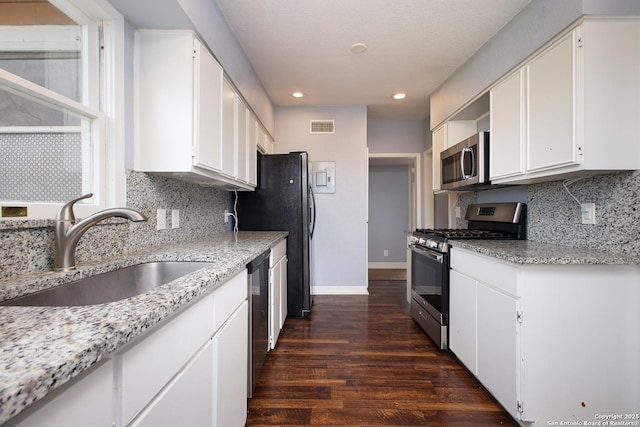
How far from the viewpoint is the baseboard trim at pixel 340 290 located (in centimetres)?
368

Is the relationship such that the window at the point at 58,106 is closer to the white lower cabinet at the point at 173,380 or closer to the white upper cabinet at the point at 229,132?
the white upper cabinet at the point at 229,132

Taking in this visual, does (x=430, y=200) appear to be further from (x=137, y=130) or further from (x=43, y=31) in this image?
(x=43, y=31)

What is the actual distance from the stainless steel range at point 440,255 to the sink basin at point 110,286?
1751 mm

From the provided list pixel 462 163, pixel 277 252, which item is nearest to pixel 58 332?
pixel 277 252

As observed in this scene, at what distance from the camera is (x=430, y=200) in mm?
→ 4145

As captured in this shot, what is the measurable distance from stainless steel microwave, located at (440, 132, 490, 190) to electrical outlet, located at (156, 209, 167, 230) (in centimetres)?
225

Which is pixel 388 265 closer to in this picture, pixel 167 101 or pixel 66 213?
pixel 167 101

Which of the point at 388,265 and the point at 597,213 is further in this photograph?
the point at 388,265

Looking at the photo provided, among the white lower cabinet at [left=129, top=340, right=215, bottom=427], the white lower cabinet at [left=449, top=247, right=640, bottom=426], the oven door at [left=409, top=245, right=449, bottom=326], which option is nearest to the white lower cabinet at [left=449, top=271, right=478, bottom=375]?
the oven door at [left=409, top=245, right=449, bottom=326]

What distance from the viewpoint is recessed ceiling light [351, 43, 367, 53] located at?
227cm

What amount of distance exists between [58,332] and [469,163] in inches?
99.1

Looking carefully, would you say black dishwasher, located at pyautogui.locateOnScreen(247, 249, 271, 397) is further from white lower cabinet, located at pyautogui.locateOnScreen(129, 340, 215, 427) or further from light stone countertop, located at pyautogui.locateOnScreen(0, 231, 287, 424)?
light stone countertop, located at pyautogui.locateOnScreen(0, 231, 287, 424)

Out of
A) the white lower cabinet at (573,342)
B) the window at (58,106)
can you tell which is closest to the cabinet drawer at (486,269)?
the white lower cabinet at (573,342)

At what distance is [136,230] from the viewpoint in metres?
1.45
